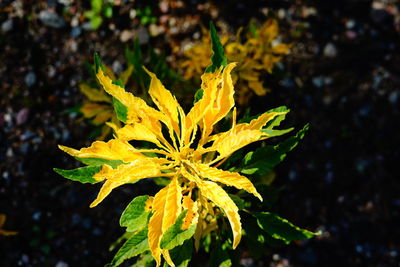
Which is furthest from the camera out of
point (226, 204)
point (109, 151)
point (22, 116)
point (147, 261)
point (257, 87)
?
point (22, 116)

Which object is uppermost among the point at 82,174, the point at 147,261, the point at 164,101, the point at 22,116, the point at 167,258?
the point at 164,101

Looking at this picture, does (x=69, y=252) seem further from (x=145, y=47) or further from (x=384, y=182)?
(x=384, y=182)

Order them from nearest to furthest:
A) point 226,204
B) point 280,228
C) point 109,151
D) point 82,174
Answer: point 226,204 → point 109,151 → point 82,174 → point 280,228

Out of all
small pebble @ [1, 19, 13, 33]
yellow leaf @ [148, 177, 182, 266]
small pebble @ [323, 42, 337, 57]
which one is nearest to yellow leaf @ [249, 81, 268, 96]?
yellow leaf @ [148, 177, 182, 266]

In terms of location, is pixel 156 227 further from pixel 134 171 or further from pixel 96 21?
pixel 96 21

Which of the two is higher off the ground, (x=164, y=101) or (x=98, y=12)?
(x=164, y=101)

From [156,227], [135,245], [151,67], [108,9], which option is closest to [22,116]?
[108,9]
